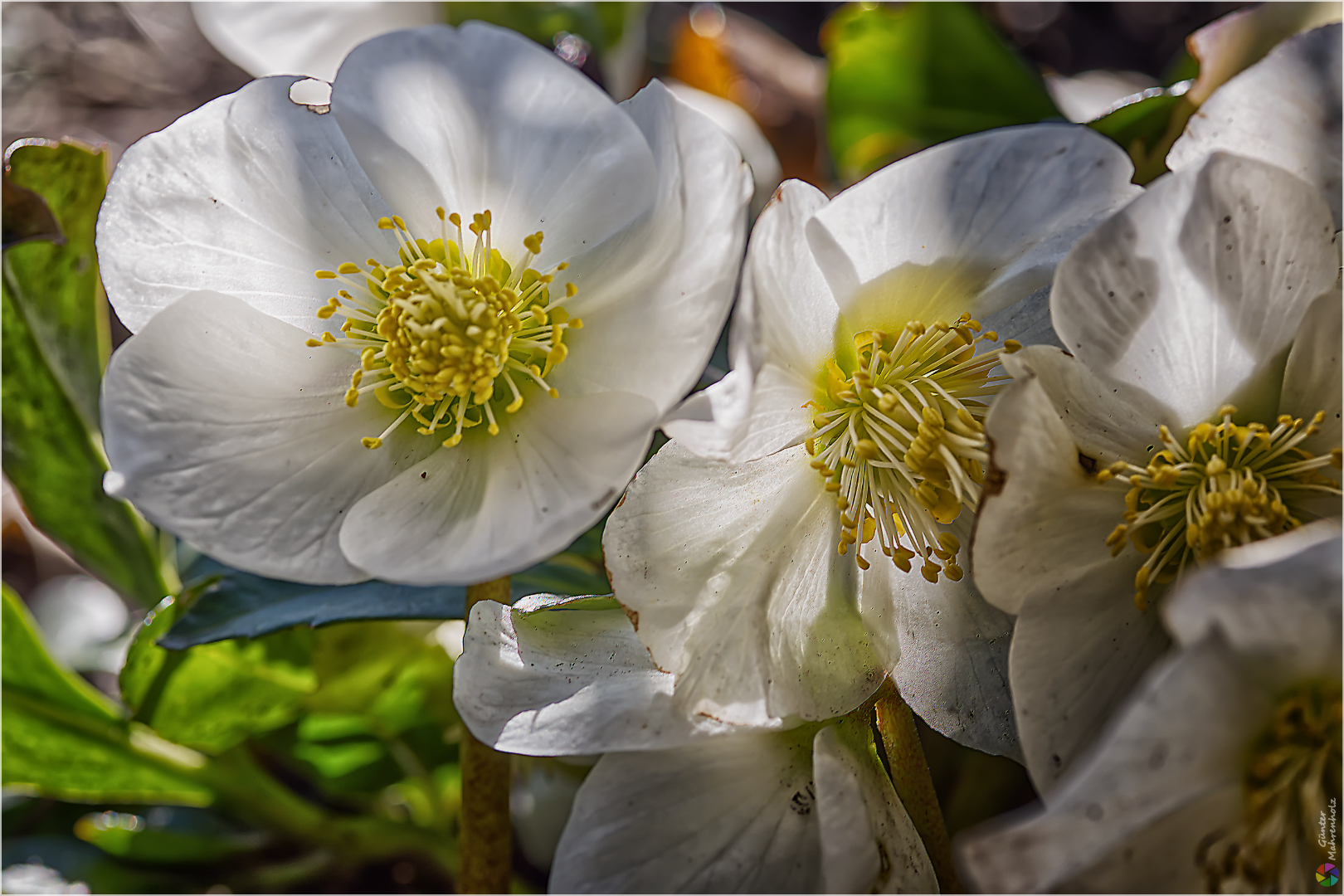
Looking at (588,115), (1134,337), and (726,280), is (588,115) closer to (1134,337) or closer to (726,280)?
(726,280)

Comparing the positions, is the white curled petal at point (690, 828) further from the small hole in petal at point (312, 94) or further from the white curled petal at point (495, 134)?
the small hole in petal at point (312, 94)

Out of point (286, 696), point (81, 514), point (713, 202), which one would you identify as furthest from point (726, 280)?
point (81, 514)

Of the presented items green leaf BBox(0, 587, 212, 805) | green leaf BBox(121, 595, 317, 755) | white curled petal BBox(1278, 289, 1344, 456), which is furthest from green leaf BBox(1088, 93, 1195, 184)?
green leaf BBox(0, 587, 212, 805)

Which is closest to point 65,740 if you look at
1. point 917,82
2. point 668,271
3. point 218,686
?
point 218,686

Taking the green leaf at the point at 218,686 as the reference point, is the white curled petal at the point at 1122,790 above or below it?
above

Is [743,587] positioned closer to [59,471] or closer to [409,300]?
[409,300]

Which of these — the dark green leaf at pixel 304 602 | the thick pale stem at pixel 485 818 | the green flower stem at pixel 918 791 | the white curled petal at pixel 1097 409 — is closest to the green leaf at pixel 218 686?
the dark green leaf at pixel 304 602
